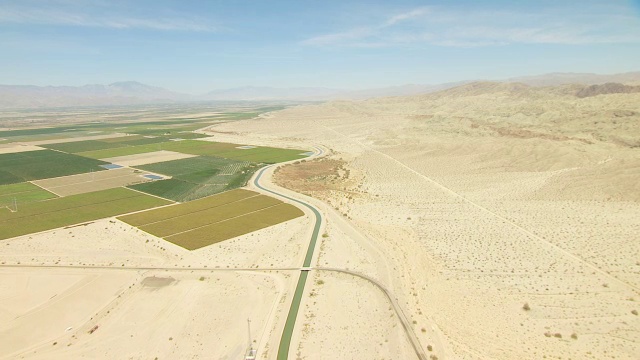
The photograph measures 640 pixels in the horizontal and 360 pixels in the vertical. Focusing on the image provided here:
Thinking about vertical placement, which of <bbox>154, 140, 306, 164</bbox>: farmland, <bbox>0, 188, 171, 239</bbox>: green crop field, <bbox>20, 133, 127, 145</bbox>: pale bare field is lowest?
<bbox>0, 188, 171, 239</bbox>: green crop field

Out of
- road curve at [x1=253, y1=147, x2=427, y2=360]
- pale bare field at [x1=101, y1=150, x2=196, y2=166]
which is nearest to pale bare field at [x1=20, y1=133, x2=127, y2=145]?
pale bare field at [x1=101, y1=150, x2=196, y2=166]

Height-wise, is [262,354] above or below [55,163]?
below

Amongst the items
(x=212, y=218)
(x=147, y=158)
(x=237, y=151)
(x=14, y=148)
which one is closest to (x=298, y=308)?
(x=212, y=218)

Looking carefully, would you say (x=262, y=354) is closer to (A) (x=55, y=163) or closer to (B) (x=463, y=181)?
(B) (x=463, y=181)

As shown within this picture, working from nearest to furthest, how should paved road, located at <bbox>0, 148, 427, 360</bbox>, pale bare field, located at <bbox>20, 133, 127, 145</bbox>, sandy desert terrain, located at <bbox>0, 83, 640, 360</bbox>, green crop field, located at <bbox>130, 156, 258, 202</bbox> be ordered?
1. paved road, located at <bbox>0, 148, 427, 360</bbox>
2. sandy desert terrain, located at <bbox>0, 83, 640, 360</bbox>
3. green crop field, located at <bbox>130, 156, 258, 202</bbox>
4. pale bare field, located at <bbox>20, 133, 127, 145</bbox>

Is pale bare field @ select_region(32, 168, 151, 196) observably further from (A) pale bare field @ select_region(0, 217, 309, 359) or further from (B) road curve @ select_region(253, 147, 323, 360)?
(B) road curve @ select_region(253, 147, 323, 360)

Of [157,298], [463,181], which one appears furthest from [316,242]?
[463,181]
